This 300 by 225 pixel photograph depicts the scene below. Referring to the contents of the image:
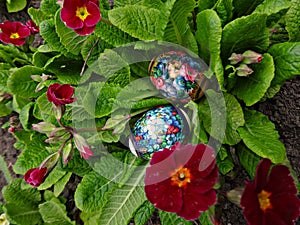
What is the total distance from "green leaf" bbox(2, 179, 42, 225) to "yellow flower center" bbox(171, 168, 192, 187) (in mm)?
1295

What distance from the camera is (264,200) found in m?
1.23

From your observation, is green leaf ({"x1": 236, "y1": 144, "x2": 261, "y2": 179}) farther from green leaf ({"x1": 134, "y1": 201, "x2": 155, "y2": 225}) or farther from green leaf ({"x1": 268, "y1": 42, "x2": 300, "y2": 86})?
green leaf ({"x1": 134, "y1": 201, "x2": 155, "y2": 225})

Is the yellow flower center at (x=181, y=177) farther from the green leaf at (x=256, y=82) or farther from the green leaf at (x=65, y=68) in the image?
the green leaf at (x=65, y=68)

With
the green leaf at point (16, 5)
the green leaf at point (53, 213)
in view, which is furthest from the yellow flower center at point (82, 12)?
the green leaf at point (16, 5)

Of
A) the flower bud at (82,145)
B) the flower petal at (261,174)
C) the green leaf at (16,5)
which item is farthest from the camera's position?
the green leaf at (16,5)

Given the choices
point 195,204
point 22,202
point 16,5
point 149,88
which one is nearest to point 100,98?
point 149,88

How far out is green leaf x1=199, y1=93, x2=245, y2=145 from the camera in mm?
1591

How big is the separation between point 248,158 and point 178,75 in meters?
0.44

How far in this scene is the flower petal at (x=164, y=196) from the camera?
1215 millimetres

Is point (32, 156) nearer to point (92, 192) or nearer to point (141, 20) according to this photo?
point (92, 192)

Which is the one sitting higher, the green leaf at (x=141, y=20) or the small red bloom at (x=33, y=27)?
the green leaf at (x=141, y=20)

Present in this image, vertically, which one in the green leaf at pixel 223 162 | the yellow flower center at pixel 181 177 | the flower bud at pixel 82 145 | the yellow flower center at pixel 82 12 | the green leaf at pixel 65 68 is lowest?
the green leaf at pixel 223 162

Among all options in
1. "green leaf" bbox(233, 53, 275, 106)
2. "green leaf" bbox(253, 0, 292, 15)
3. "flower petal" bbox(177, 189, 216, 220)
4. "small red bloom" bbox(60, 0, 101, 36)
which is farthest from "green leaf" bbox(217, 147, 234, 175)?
"small red bloom" bbox(60, 0, 101, 36)

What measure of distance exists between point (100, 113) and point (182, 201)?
A: 0.61 meters
